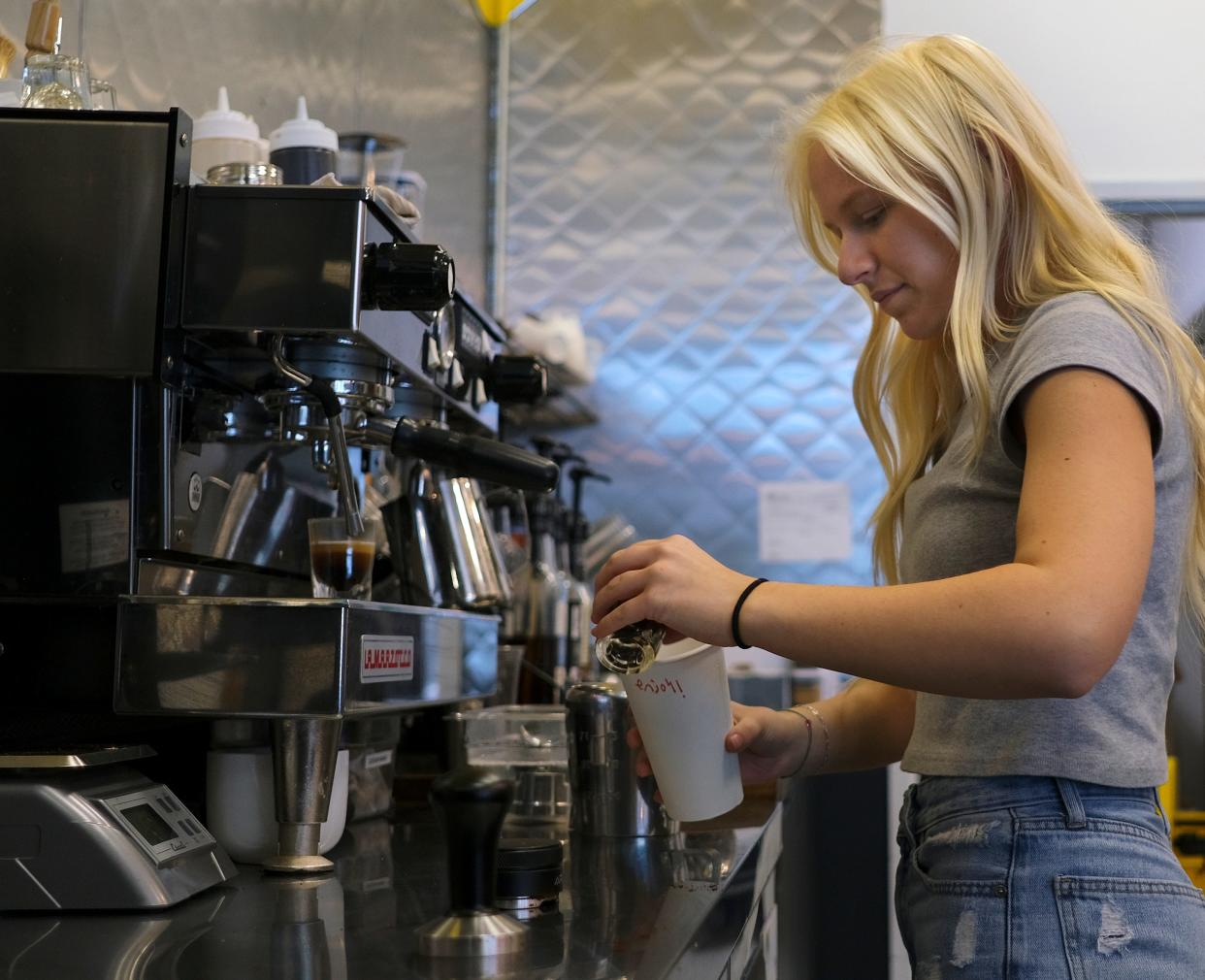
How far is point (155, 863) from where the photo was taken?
886mm

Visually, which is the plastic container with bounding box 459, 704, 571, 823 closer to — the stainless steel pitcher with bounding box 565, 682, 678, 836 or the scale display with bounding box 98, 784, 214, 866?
the stainless steel pitcher with bounding box 565, 682, 678, 836

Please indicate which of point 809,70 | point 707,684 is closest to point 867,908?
point 707,684

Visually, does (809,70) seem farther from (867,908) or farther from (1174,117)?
(867,908)

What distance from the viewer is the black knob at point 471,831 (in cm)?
74

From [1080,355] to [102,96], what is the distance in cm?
88

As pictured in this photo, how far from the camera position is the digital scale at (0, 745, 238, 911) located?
2.83 ft

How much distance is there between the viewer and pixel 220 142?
119 cm

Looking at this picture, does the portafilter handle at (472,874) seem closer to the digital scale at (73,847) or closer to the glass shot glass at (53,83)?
the digital scale at (73,847)

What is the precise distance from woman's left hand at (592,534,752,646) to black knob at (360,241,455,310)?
0.87 ft

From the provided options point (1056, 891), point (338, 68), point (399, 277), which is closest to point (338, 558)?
point (399, 277)

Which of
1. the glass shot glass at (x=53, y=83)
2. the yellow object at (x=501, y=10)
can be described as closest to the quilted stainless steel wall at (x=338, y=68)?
the yellow object at (x=501, y=10)

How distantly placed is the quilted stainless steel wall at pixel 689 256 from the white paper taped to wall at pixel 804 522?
2cm

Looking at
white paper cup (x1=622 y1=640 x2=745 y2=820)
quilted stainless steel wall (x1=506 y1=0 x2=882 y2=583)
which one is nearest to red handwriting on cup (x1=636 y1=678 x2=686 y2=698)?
white paper cup (x1=622 y1=640 x2=745 y2=820)

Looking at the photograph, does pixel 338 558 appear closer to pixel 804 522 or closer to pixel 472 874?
pixel 472 874
